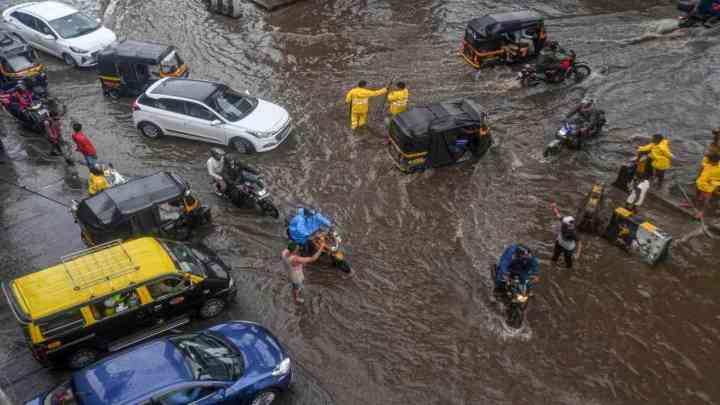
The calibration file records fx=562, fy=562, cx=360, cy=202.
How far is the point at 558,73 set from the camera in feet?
57.6

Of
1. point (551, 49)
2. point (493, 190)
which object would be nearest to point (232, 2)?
point (551, 49)

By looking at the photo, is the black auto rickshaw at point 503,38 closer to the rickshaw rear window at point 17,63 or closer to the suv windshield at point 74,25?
the suv windshield at point 74,25

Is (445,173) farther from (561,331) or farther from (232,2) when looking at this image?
(232,2)

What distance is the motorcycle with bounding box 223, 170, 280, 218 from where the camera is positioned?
12.7 metres

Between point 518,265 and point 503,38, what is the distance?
1112cm

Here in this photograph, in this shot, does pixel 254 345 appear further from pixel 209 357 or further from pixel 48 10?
pixel 48 10

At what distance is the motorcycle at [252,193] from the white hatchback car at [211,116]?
2240 mm

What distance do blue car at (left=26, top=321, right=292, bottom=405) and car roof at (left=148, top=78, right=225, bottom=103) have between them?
801 centimetres

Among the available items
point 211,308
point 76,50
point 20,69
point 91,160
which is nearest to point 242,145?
point 91,160

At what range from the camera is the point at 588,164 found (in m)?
14.4

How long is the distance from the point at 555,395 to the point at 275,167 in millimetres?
8766

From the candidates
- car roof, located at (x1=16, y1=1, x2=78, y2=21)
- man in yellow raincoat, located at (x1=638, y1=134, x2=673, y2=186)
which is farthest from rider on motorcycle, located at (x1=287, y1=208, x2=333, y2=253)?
car roof, located at (x1=16, y1=1, x2=78, y2=21)

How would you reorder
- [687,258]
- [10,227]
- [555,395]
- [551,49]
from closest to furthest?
[555,395] → [687,258] → [10,227] → [551,49]

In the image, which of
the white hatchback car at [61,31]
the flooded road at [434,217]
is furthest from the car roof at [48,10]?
the flooded road at [434,217]
